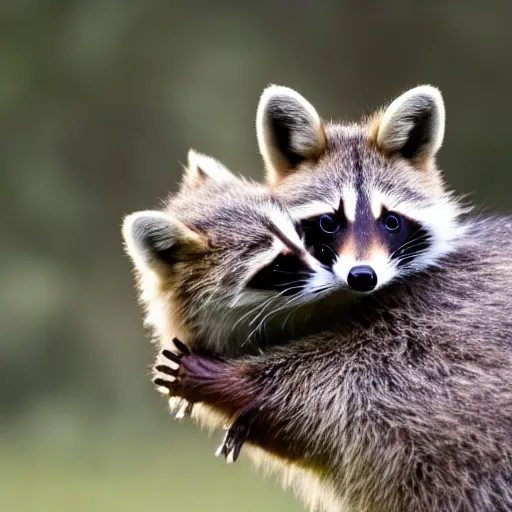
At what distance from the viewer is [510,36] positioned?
8.97 m

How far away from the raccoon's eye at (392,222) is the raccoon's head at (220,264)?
30cm

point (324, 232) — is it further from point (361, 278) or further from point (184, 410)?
point (184, 410)

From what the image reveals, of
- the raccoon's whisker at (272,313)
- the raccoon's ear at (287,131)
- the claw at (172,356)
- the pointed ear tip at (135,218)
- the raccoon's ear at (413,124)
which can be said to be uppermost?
the raccoon's ear at (413,124)

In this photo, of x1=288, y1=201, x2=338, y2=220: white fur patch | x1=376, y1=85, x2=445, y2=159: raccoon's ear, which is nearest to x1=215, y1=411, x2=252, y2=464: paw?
x1=288, y1=201, x2=338, y2=220: white fur patch

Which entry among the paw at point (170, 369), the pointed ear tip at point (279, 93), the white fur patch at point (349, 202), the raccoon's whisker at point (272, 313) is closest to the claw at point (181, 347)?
the paw at point (170, 369)

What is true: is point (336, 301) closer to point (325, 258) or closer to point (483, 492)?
point (325, 258)

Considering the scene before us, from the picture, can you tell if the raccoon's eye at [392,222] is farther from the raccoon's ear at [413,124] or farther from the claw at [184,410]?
the claw at [184,410]

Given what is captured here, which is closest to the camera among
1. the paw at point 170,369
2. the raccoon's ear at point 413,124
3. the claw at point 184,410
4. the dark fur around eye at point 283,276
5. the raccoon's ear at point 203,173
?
the dark fur around eye at point 283,276

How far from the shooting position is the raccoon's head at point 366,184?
140 inches

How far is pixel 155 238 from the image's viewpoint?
3656 millimetres

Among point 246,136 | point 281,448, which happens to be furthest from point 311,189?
point 246,136

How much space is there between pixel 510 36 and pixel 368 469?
625 centimetres

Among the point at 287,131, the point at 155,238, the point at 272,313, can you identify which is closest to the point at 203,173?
the point at 287,131

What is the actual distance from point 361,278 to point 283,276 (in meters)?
0.31
